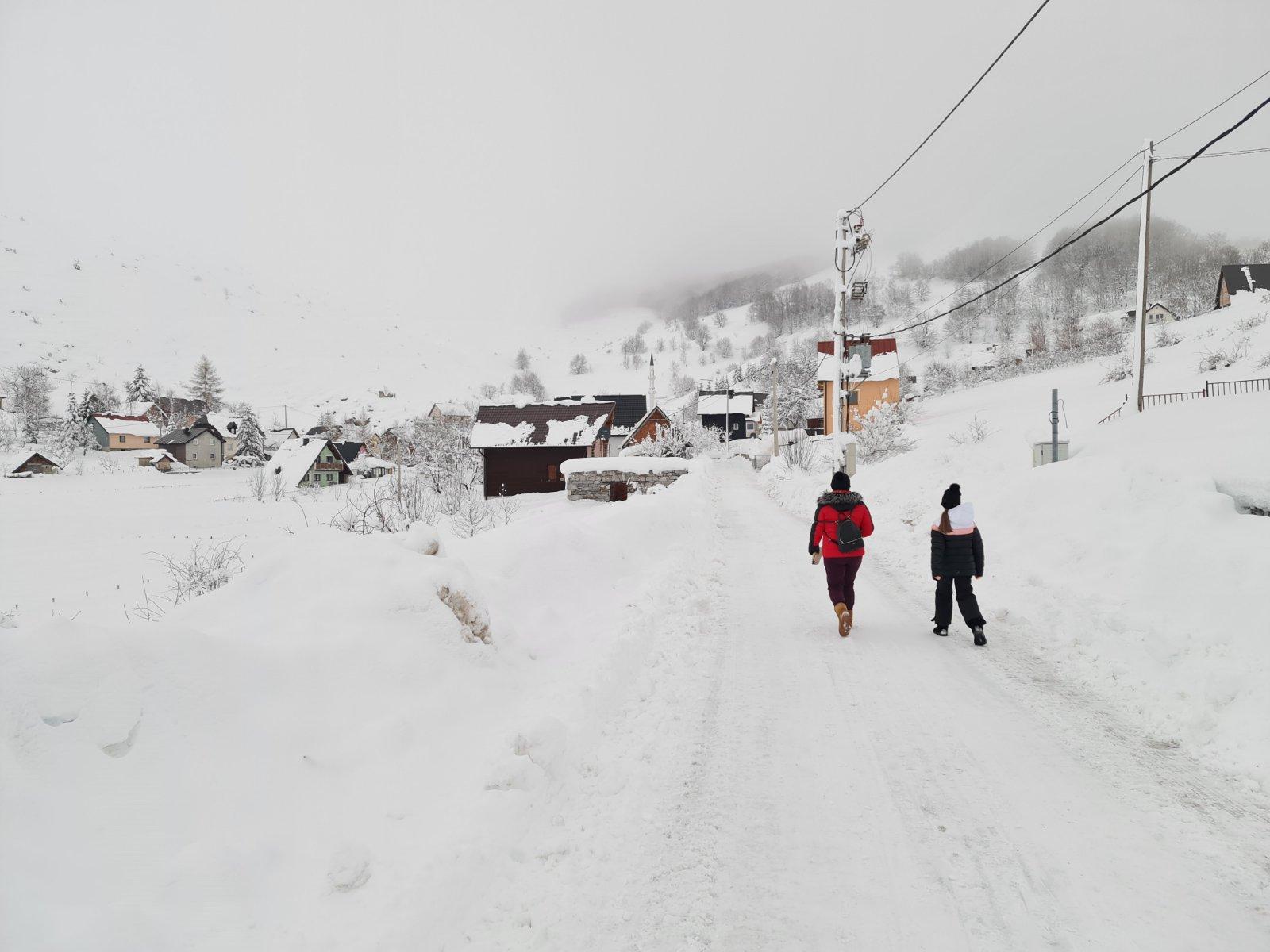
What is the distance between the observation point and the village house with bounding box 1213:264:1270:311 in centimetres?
4512

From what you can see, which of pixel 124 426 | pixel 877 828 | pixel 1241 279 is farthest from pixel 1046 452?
pixel 124 426

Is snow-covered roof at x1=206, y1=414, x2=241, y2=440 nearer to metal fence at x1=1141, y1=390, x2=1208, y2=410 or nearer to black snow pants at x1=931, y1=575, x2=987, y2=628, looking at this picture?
black snow pants at x1=931, y1=575, x2=987, y2=628

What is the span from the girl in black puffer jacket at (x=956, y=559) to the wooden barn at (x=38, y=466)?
221ft

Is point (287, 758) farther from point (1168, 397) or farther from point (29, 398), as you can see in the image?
point (29, 398)

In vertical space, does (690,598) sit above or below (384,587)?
below

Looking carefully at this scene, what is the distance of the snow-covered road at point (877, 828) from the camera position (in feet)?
7.78

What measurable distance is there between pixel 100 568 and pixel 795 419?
5953 centimetres

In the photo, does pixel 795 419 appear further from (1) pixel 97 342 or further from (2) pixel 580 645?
(1) pixel 97 342

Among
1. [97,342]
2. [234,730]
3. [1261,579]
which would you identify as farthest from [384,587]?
[97,342]

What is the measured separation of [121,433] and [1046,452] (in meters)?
91.5

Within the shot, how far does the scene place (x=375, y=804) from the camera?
2.98m

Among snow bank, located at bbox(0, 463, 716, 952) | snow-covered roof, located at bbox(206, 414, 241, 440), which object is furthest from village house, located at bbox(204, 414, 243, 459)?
snow bank, located at bbox(0, 463, 716, 952)

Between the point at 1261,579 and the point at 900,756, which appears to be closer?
the point at 900,756

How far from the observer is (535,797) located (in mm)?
3211
